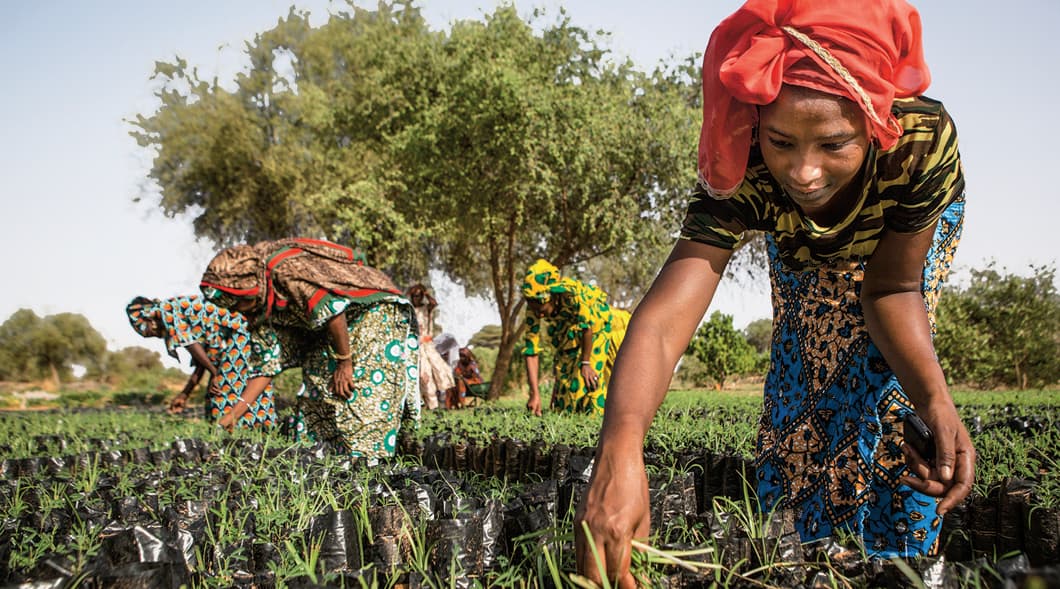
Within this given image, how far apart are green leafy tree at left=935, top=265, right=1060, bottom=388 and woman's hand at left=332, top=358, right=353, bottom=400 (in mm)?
14777

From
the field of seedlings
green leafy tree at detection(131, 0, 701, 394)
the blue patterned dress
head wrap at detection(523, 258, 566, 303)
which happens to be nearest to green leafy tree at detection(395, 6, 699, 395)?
green leafy tree at detection(131, 0, 701, 394)

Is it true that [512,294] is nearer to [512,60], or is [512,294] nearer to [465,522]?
[512,60]

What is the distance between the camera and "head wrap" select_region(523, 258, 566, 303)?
679 cm

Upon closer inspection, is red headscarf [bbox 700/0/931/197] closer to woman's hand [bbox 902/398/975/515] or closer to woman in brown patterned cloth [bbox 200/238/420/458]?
woman's hand [bbox 902/398/975/515]

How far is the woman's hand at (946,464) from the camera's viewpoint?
174cm

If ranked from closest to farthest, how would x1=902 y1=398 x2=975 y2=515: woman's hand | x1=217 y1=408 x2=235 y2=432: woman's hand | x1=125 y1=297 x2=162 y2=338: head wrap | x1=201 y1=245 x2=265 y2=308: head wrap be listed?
x1=902 y1=398 x2=975 y2=515: woman's hand → x1=201 y1=245 x2=265 y2=308: head wrap → x1=217 y1=408 x2=235 y2=432: woman's hand → x1=125 y1=297 x2=162 y2=338: head wrap

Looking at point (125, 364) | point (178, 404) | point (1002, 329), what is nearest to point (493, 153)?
point (178, 404)

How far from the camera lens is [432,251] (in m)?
17.7

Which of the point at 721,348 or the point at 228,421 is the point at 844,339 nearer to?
the point at 228,421

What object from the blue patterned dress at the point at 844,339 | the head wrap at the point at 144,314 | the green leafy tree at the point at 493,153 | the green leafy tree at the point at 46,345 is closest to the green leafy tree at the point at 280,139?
the green leafy tree at the point at 493,153

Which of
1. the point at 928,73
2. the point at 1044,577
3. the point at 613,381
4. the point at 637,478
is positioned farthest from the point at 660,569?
the point at 928,73

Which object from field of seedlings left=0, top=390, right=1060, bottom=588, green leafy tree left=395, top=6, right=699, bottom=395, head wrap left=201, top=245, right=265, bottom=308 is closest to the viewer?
field of seedlings left=0, top=390, right=1060, bottom=588

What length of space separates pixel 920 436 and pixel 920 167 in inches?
25.5

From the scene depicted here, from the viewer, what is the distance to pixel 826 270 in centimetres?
215
